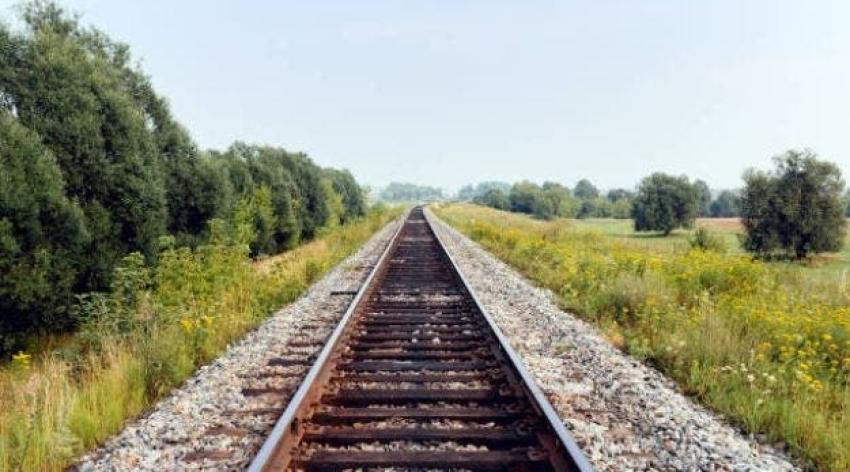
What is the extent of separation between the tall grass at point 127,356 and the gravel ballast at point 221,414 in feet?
0.74

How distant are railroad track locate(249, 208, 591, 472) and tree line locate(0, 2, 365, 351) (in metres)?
4.79

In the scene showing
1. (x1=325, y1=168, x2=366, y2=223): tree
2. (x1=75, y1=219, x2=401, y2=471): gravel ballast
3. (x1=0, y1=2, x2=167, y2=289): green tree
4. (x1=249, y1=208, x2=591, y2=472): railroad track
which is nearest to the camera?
(x1=249, y1=208, x2=591, y2=472): railroad track

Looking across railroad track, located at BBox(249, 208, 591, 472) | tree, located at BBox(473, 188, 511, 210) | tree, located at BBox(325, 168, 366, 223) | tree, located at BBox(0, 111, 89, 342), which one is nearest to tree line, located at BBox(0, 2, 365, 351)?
tree, located at BBox(0, 111, 89, 342)

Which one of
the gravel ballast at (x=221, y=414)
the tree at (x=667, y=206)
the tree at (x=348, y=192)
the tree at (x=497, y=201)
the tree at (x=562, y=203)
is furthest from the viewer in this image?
the tree at (x=497, y=201)

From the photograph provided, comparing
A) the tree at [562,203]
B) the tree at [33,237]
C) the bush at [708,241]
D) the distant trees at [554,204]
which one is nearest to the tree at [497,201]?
the distant trees at [554,204]

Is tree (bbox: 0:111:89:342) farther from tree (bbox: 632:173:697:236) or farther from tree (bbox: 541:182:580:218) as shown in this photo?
tree (bbox: 541:182:580:218)

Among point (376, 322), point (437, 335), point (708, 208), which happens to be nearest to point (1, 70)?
point (376, 322)

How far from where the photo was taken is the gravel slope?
4094 millimetres

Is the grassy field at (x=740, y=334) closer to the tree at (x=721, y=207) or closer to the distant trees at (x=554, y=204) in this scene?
the distant trees at (x=554, y=204)

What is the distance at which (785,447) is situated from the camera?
14.6 ft

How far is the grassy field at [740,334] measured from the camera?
4777mm

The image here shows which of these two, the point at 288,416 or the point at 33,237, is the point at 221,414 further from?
the point at 33,237

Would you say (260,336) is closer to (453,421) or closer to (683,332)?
(453,421)

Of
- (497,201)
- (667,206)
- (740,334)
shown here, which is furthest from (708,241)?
(497,201)
